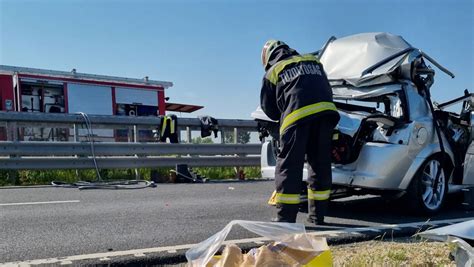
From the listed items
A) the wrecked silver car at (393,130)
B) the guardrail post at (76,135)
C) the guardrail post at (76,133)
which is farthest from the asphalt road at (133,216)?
the guardrail post at (76,133)

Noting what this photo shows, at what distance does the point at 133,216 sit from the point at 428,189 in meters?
3.00

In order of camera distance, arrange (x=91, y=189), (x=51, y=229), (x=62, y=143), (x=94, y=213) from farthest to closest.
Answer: (x=62, y=143), (x=91, y=189), (x=94, y=213), (x=51, y=229)

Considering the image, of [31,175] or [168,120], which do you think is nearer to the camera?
[31,175]

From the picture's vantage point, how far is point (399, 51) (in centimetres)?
502

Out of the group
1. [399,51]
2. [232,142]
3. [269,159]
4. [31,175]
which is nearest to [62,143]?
[31,175]

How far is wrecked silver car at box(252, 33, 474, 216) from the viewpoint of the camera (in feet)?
14.7

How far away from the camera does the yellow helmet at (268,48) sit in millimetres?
4312

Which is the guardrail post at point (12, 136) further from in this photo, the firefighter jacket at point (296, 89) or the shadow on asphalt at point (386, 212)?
the shadow on asphalt at point (386, 212)

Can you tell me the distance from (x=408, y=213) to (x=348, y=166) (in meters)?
0.85

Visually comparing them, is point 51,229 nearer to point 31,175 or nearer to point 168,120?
point 31,175

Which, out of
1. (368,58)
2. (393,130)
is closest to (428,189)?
(393,130)

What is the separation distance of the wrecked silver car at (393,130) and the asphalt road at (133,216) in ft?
1.08

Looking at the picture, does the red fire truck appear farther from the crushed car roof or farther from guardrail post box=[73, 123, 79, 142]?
the crushed car roof

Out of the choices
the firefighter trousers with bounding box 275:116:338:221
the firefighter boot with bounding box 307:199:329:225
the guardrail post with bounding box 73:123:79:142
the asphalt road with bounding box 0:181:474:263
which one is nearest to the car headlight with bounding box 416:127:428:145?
the asphalt road with bounding box 0:181:474:263
